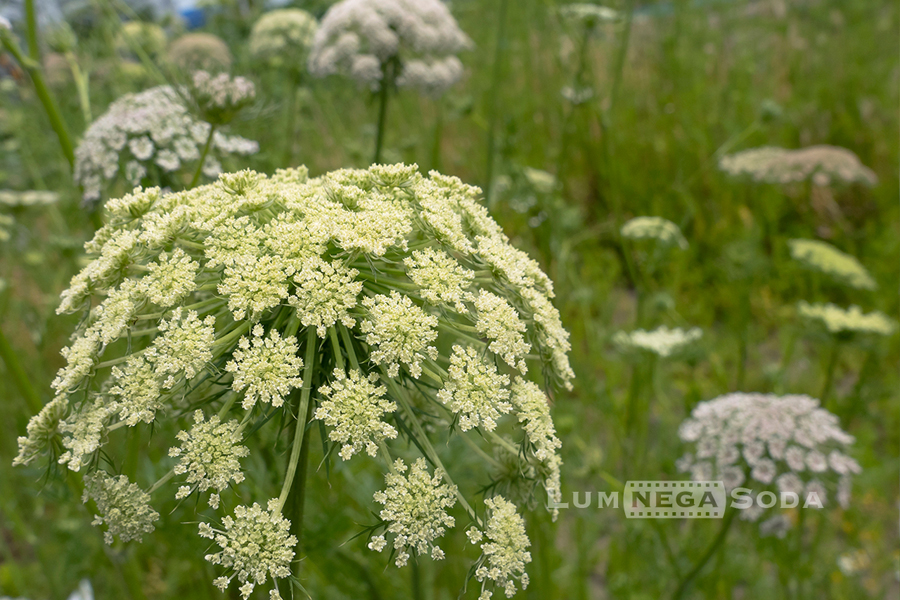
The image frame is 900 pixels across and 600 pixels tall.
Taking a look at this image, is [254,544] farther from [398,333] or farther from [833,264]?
[833,264]

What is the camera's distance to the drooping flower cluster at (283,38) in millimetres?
3982

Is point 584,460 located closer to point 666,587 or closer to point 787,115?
point 666,587

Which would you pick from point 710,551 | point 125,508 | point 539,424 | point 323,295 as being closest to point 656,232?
point 710,551

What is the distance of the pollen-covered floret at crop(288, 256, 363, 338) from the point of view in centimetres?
118

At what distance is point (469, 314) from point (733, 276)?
2941mm

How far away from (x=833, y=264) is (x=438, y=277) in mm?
3419

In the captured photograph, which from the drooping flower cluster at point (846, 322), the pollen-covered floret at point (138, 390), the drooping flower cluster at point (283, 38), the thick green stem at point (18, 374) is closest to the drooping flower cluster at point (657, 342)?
the drooping flower cluster at point (846, 322)

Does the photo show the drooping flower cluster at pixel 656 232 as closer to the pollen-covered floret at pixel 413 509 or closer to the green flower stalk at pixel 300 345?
the green flower stalk at pixel 300 345

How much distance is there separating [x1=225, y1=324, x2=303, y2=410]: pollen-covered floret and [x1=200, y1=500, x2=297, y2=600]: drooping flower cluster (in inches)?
7.8

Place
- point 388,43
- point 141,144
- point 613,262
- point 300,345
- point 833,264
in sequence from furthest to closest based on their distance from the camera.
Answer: point 613,262 → point 833,264 → point 388,43 → point 141,144 → point 300,345

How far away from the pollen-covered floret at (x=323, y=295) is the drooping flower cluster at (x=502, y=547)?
19.0 inches

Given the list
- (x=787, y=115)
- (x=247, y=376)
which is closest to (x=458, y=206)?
(x=247, y=376)

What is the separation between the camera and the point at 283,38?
4051 millimetres

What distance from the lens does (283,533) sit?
1122mm
